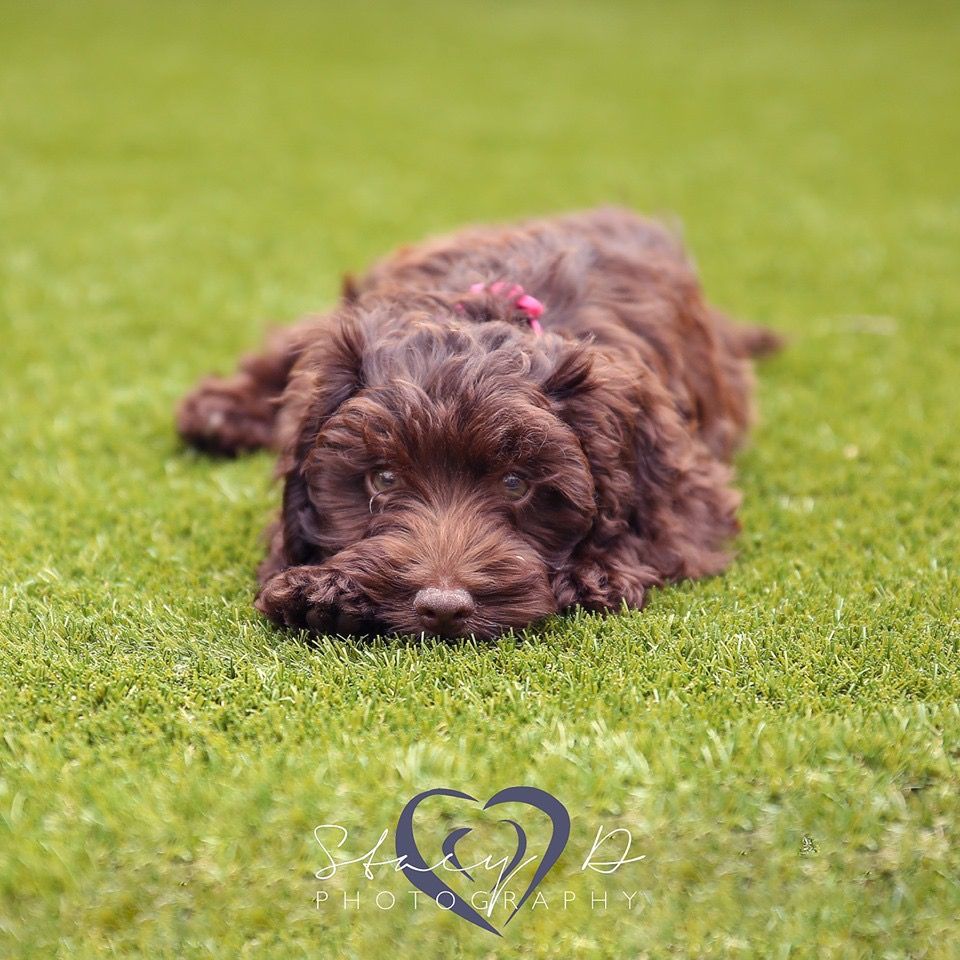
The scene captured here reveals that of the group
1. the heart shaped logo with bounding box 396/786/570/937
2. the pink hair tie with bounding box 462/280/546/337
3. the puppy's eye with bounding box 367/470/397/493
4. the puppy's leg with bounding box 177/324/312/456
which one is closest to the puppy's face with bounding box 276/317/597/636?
the puppy's eye with bounding box 367/470/397/493

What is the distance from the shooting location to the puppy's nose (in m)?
3.75

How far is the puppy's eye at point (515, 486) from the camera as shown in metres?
4.09

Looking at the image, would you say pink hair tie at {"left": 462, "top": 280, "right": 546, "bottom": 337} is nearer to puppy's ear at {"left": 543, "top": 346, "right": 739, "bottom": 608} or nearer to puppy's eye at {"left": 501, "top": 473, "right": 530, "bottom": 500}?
puppy's ear at {"left": 543, "top": 346, "right": 739, "bottom": 608}

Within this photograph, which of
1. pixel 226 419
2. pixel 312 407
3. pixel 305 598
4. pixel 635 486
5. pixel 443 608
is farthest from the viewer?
pixel 226 419

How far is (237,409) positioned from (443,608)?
8.41ft

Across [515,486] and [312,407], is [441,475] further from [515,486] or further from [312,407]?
[312,407]

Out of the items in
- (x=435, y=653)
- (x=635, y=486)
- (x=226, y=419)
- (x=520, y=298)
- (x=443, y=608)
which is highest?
(x=520, y=298)

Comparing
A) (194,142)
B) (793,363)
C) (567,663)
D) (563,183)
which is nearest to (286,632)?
(567,663)

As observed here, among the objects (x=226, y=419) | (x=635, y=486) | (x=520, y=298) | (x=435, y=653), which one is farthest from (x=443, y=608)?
(x=226, y=419)

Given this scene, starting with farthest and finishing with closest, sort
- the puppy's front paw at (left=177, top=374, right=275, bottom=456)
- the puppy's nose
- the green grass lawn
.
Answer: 1. the puppy's front paw at (left=177, top=374, right=275, bottom=456)
2. the puppy's nose
3. the green grass lawn

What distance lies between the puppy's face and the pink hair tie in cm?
26

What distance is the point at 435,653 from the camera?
12.3 ft

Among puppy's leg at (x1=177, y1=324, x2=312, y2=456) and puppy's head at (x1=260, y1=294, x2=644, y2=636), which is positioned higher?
puppy's head at (x1=260, y1=294, x2=644, y2=636)

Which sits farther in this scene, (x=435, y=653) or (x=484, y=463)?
(x=484, y=463)
